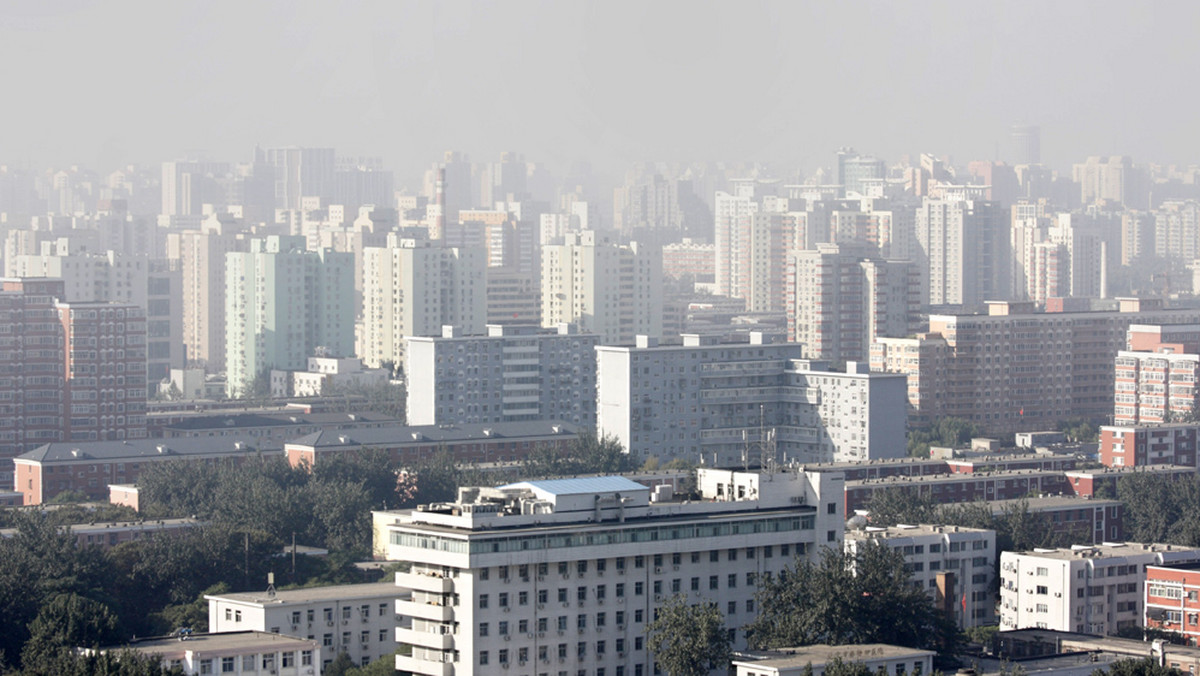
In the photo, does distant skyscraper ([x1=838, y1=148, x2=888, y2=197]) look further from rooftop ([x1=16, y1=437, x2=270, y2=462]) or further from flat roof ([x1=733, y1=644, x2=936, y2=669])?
flat roof ([x1=733, y1=644, x2=936, y2=669])

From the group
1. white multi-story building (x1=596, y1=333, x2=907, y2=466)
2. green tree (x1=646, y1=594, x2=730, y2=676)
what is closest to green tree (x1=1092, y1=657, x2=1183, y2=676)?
green tree (x1=646, y1=594, x2=730, y2=676)

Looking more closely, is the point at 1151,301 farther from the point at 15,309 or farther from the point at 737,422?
the point at 15,309

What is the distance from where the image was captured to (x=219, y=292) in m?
114

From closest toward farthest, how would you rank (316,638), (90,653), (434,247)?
1. (90,653)
2. (316,638)
3. (434,247)

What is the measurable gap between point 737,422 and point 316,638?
29315mm

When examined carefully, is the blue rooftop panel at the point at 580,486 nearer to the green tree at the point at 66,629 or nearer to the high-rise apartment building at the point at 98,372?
the green tree at the point at 66,629

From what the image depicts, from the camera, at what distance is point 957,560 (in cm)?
4309

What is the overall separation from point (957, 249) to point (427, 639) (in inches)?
3854

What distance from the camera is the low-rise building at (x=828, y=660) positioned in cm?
2932

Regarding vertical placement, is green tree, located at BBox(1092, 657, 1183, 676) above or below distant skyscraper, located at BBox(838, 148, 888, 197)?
below

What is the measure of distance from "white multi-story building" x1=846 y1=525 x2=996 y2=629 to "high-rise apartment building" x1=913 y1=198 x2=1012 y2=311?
82.2 metres

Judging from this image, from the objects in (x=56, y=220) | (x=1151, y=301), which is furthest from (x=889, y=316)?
(x=56, y=220)

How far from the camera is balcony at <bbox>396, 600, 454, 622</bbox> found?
3127 centimetres

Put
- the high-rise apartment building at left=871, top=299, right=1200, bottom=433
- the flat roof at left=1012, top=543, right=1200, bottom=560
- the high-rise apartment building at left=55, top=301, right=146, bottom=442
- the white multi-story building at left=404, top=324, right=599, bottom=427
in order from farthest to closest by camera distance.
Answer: the high-rise apartment building at left=871, top=299, right=1200, bottom=433, the white multi-story building at left=404, top=324, right=599, bottom=427, the high-rise apartment building at left=55, top=301, right=146, bottom=442, the flat roof at left=1012, top=543, right=1200, bottom=560
